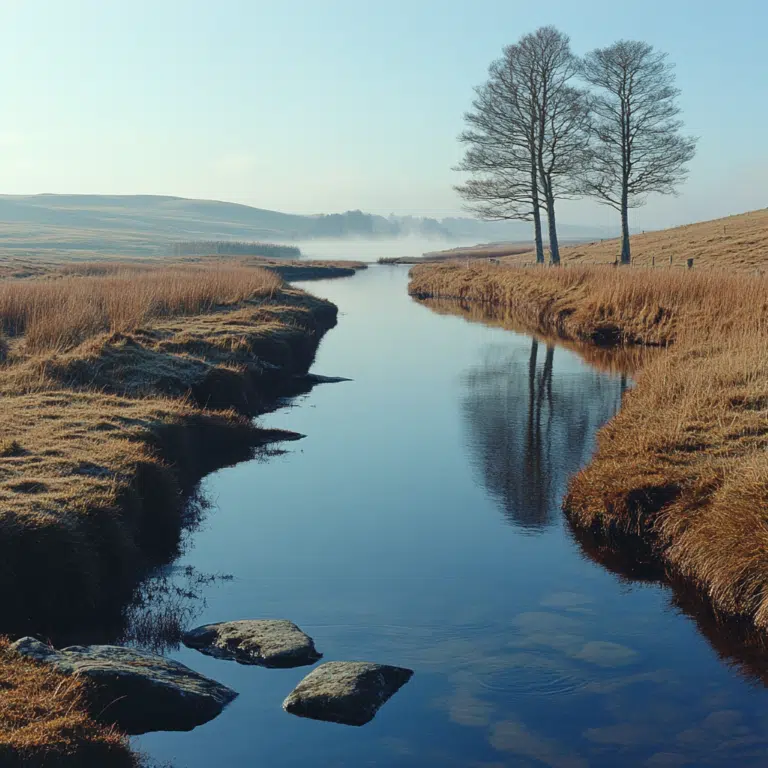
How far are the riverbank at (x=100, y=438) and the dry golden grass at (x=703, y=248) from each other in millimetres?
20024

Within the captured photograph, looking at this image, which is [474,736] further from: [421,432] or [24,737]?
[421,432]

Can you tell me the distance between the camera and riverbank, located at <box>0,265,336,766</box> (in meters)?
7.29

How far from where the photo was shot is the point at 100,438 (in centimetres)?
1073

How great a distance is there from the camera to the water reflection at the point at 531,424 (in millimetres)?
11242

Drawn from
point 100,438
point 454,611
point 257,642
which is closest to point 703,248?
point 100,438

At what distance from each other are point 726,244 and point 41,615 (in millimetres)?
41575

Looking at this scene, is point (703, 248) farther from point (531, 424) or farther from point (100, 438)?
point (100, 438)

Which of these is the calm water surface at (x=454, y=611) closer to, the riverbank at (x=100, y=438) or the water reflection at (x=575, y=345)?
the riverbank at (x=100, y=438)

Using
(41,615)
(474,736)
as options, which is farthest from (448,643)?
(41,615)

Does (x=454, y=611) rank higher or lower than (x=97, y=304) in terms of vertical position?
lower

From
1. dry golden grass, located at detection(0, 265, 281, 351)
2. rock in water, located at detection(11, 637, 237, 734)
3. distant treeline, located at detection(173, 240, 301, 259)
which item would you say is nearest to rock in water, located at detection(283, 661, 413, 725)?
rock in water, located at detection(11, 637, 237, 734)

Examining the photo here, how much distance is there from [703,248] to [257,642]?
136 ft

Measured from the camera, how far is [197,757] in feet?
18.9

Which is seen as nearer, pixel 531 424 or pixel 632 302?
pixel 531 424
